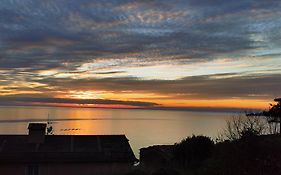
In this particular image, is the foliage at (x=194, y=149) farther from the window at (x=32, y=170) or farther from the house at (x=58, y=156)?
the window at (x=32, y=170)

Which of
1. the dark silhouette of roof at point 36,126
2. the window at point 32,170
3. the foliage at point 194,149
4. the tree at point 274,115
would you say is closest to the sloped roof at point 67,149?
the window at point 32,170

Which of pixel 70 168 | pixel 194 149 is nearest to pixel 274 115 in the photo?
pixel 194 149

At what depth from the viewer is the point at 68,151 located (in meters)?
21.9

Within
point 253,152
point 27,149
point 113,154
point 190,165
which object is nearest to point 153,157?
point 113,154

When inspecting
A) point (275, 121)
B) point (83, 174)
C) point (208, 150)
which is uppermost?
point (275, 121)

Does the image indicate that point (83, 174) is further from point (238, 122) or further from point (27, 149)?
point (238, 122)

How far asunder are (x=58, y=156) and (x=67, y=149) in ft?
3.10

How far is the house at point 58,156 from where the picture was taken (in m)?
21.0

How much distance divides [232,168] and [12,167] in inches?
556

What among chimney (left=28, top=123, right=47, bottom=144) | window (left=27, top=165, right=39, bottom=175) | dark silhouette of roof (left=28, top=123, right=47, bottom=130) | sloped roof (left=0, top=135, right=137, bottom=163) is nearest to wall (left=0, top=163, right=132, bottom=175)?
window (left=27, top=165, right=39, bottom=175)

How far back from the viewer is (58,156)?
21.3 metres

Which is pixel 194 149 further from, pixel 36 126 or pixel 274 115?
pixel 36 126

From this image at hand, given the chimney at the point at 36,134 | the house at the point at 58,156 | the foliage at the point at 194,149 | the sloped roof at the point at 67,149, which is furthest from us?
the chimney at the point at 36,134

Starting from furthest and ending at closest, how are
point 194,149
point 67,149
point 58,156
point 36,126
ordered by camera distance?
point 36,126
point 67,149
point 194,149
point 58,156
